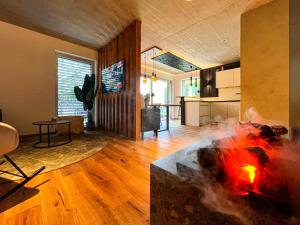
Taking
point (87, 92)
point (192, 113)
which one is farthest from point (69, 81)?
point (192, 113)

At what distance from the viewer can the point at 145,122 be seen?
10.2ft

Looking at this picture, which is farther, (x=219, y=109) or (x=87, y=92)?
(x=219, y=109)

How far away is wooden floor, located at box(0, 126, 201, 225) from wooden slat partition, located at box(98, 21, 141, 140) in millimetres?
1369

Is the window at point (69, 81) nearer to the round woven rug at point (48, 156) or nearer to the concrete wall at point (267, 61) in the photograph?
the round woven rug at point (48, 156)

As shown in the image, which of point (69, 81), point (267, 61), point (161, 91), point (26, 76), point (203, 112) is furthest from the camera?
point (161, 91)

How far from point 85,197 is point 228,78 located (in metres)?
5.79

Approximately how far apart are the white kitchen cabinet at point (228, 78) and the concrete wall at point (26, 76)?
17.7ft

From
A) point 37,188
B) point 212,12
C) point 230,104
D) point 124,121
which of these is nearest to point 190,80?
point 230,104

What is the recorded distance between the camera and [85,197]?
113cm

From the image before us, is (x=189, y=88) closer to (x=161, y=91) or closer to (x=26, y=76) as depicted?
(x=161, y=91)

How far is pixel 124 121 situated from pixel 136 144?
0.81 meters

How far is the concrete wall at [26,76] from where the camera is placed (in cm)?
290

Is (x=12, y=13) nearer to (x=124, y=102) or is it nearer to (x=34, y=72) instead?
(x=34, y=72)

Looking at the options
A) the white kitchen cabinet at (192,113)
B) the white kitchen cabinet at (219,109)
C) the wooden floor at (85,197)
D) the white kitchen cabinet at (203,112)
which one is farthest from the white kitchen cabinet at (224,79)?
the wooden floor at (85,197)
